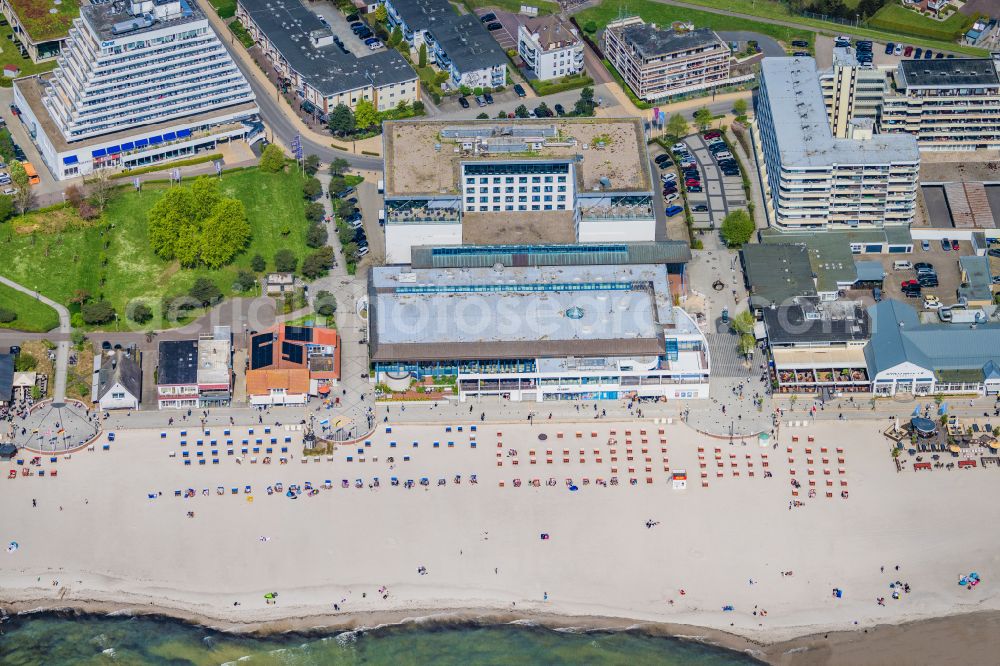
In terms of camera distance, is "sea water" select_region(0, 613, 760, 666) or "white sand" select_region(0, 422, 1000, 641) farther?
"white sand" select_region(0, 422, 1000, 641)

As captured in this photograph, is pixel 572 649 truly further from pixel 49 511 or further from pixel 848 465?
pixel 49 511

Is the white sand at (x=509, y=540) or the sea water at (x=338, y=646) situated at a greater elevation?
the white sand at (x=509, y=540)

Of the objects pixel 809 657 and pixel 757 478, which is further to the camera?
pixel 757 478

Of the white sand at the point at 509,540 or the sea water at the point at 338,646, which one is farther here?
the white sand at the point at 509,540

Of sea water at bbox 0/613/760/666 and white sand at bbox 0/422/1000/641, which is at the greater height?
white sand at bbox 0/422/1000/641

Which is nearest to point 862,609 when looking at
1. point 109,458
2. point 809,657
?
point 809,657
